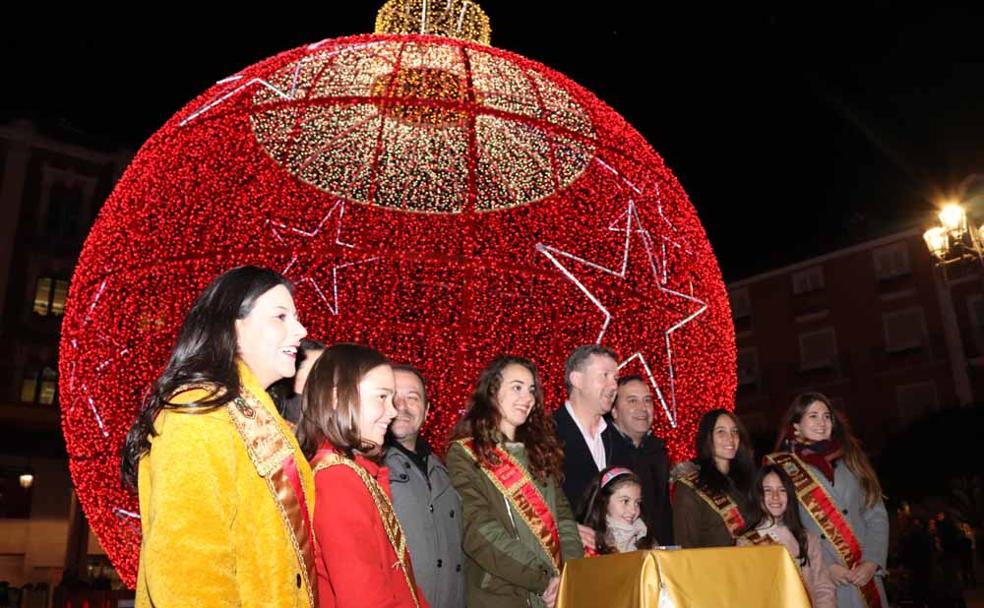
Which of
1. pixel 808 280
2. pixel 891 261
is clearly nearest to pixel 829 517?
pixel 891 261

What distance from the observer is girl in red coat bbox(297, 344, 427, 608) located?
1.92 meters

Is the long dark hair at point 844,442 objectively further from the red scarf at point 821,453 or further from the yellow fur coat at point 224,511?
the yellow fur coat at point 224,511

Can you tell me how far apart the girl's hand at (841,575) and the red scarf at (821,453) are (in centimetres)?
51

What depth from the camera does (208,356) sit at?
5.46ft

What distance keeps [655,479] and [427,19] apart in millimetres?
3065

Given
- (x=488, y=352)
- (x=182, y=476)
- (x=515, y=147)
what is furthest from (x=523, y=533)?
(x=515, y=147)

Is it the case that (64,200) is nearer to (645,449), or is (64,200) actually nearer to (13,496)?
(13,496)

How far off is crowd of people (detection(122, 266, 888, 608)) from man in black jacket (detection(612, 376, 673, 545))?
0.04 feet

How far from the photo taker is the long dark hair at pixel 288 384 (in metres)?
3.07

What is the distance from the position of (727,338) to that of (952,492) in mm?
19969

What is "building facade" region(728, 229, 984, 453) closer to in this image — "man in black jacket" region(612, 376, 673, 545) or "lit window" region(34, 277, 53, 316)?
"lit window" region(34, 277, 53, 316)

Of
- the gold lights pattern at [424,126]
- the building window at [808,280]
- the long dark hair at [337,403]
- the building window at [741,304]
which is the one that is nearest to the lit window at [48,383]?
the gold lights pattern at [424,126]

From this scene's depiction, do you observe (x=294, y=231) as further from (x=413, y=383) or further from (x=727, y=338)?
(x=727, y=338)

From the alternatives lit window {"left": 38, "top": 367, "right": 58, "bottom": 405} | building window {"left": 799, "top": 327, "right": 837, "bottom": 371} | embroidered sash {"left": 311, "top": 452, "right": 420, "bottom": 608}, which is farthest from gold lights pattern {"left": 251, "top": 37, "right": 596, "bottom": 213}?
building window {"left": 799, "top": 327, "right": 837, "bottom": 371}
